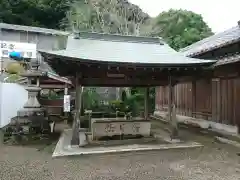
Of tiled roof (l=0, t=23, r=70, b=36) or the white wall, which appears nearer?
the white wall

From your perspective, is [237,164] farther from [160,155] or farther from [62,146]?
[62,146]

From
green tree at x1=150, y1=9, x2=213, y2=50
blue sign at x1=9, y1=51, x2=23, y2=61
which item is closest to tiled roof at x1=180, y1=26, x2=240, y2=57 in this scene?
green tree at x1=150, y1=9, x2=213, y2=50

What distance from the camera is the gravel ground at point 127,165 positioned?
5086mm

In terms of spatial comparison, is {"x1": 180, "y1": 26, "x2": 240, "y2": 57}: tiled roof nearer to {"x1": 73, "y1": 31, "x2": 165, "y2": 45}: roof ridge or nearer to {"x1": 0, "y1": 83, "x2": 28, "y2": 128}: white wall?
{"x1": 73, "y1": 31, "x2": 165, "y2": 45}: roof ridge

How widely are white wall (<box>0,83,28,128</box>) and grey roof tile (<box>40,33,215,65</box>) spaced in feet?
15.0

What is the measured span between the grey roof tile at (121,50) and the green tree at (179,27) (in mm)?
14991

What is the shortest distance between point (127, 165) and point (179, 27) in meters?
22.2

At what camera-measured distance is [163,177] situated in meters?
5.01

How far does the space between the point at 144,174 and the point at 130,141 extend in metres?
2.82

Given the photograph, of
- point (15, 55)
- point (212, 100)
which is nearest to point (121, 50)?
point (212, 100)

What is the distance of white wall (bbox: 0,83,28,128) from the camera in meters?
11.0

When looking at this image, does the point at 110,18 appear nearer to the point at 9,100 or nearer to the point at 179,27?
the point at 179,27

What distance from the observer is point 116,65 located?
6.85 meters

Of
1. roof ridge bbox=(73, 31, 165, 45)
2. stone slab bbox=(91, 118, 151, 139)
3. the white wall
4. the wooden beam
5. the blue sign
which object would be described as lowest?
stone slab bbox=(91, 118, 151, 139)
